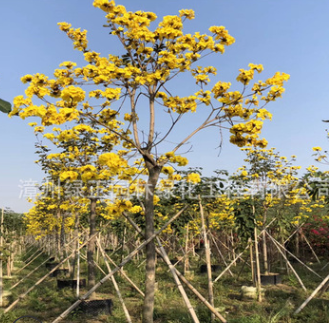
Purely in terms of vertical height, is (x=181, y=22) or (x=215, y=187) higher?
(x=181, y=22)

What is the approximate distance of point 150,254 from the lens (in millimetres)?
5094

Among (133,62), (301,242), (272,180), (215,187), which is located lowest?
(301,242)

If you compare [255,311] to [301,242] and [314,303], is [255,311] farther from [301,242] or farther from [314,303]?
[301,242]

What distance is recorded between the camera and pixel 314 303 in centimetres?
795

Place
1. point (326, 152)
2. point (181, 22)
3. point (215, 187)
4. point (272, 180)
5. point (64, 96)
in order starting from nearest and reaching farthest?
point (64, 96) → point (181, 22) → point (215, 187) → point (326, 152) → point (272, 180)

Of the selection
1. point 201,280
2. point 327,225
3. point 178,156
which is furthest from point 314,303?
point 327,225

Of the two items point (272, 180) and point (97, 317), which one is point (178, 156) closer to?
point (97, 317)

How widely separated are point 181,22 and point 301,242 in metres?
14.8

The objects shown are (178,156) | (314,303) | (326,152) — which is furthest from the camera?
(326,152)

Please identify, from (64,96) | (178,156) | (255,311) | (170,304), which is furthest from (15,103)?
(255,311)

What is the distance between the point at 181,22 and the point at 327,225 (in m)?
14.4

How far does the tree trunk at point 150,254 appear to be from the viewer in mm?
4980

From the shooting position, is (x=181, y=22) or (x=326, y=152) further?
(x=326, y=152)

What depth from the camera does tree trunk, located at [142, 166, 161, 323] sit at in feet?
16.3
